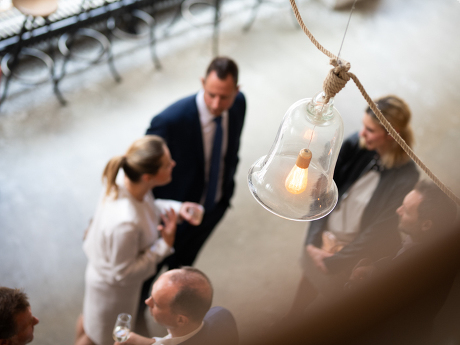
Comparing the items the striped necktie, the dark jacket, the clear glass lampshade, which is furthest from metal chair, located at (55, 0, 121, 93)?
the clear glass lampshade

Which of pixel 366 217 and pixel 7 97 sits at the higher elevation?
pixel 366 217

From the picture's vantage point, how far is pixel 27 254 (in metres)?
3.85

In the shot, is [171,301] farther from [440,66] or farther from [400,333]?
[440,66]

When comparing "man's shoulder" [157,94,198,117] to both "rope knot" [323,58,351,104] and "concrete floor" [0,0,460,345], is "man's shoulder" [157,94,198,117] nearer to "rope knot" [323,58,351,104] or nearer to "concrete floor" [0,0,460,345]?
"concrete floor" [0,0,460,345]

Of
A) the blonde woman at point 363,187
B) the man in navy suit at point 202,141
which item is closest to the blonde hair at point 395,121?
the blonde woman at point 363,187

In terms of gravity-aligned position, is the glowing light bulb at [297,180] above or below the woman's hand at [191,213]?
above

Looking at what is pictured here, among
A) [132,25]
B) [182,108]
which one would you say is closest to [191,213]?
[182,108]

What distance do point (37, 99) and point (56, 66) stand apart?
63cm

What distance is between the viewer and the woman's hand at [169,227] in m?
2.71

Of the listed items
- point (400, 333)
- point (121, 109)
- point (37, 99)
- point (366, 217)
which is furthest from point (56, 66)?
point (400, 333)

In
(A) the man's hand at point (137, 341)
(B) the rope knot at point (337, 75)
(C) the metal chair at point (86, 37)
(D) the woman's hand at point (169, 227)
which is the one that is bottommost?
(C) the metal chair at point (86, 37)

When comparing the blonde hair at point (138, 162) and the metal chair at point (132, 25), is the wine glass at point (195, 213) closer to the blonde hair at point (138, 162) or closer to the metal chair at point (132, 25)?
the blonde hair at point (138, 162)

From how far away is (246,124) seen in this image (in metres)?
5.15

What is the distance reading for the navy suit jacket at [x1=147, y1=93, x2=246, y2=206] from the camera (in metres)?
2.99
